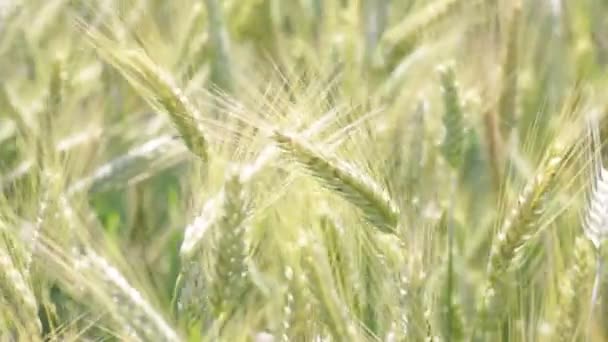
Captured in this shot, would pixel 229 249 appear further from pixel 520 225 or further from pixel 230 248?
pixel 520 225

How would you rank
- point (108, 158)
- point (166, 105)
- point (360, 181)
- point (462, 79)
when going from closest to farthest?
point (360, 181) < point (166, 105) < point (462, 79) < point (108, 158)

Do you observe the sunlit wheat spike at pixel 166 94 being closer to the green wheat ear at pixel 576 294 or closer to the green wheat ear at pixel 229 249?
the green wheat ear at pixel 229 249

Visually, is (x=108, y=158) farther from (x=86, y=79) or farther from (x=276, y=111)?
(x=276, y=111)

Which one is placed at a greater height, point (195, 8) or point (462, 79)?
point (195, 8)

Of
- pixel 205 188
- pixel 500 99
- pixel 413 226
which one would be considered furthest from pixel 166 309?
pixel 500 99

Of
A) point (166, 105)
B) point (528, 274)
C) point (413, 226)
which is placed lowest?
point (528, 274)

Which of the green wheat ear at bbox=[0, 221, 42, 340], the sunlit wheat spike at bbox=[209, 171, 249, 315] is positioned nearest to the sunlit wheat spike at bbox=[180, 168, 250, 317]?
the sunlit wheat spike at bbox=[209, 171, 249, 315]

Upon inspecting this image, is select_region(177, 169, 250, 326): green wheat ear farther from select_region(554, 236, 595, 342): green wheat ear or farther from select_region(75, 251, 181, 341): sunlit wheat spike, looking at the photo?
select_region(554, 236, 595, 342): green wheat ear
